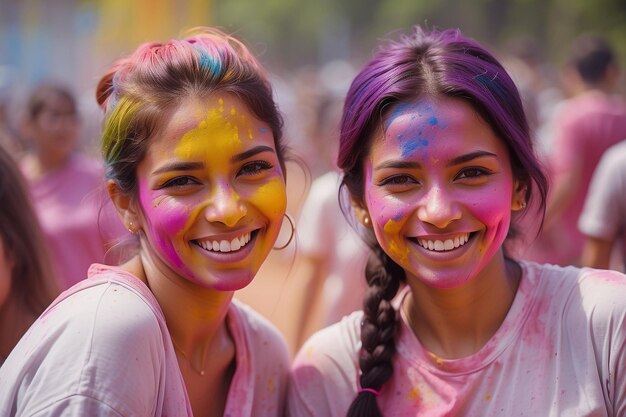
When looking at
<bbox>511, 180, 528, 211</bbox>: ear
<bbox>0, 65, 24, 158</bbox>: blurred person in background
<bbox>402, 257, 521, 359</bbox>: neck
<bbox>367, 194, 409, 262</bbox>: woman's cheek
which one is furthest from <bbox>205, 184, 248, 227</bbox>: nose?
<bbox>0, 65, 24, 158</bbox>: blurred person in background

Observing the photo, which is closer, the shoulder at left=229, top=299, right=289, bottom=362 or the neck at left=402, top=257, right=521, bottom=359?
the neck at left=402, top=257, right=521, bottom=359

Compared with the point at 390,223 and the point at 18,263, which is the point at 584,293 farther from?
the point at 18,263

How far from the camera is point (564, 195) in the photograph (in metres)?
5.79

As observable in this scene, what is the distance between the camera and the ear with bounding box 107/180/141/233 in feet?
8.39

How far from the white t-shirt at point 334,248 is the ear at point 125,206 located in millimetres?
2144

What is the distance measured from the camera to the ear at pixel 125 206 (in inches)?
101

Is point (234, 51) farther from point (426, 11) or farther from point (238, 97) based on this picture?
point (426, 11)

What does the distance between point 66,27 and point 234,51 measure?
1432 centimetres

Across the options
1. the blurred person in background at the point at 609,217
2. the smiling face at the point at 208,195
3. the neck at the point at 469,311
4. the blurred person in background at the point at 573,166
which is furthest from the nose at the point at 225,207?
the blurred person in background at the point at 573,166

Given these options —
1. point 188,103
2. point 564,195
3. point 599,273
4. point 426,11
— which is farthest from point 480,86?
point 426,11

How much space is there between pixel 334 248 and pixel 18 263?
2022 mm

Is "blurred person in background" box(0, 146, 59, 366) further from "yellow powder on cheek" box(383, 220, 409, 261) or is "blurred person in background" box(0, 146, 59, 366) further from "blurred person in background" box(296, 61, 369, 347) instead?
"blurred person in background" box(296, 61, 369, 347)

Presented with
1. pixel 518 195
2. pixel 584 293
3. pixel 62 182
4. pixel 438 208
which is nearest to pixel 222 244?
pixel 438 208

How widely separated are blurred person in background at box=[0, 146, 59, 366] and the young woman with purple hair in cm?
104
